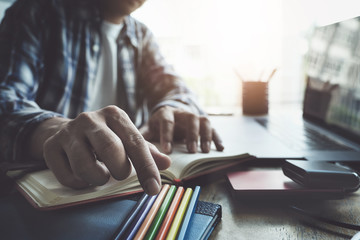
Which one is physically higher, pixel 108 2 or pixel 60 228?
pixel 108 2

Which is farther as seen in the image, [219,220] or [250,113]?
[250,113]

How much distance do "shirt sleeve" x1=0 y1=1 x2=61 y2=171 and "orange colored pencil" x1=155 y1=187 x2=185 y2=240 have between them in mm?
272

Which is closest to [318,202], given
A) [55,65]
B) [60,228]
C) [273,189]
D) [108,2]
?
[273,189]

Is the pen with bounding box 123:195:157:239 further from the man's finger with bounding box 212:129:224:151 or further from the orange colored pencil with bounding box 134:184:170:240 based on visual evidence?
the man's finger with bounding box 212:129:224:151

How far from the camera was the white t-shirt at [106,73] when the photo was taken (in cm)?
103

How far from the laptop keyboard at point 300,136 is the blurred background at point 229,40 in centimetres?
108

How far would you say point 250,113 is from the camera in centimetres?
118

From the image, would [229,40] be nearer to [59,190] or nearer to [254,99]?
[254,99]

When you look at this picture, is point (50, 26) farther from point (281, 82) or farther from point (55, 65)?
point (281, 82)

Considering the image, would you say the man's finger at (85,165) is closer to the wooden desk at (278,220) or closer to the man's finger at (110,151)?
the man's finger at (110,151)

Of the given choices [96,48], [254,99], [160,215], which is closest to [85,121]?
[160,215]

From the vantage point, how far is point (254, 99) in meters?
1.17

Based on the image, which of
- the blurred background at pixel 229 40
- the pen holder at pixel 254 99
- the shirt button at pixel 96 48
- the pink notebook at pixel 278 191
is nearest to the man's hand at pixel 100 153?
the pink notebook at pixel 278 191

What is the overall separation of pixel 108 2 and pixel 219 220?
91cm
